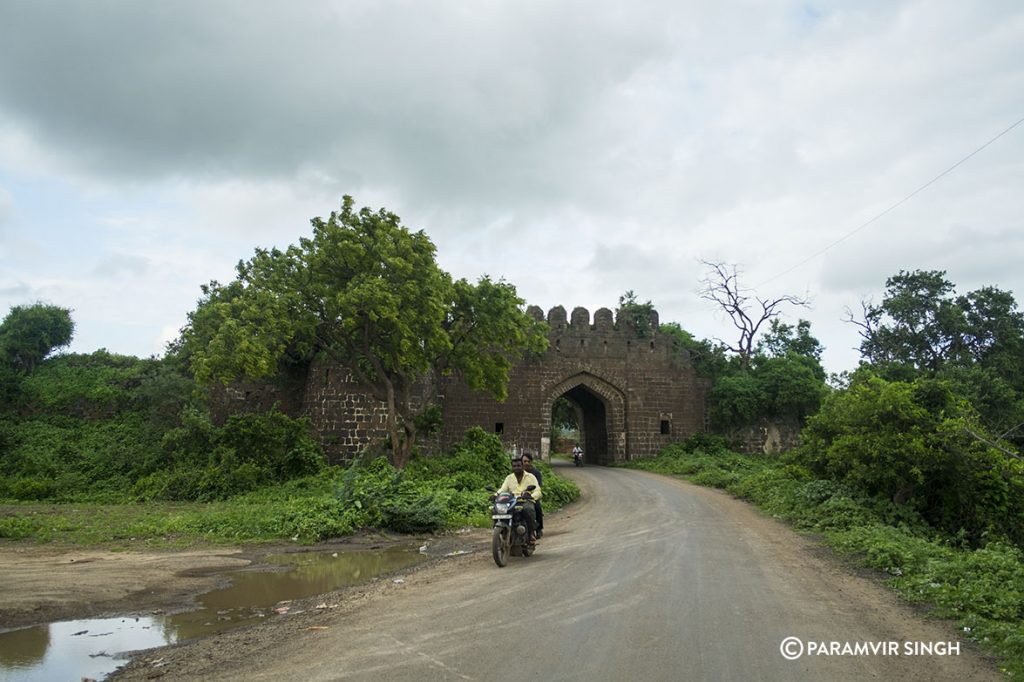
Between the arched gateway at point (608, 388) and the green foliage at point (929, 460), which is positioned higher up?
the arched gateway at point (608, 388)

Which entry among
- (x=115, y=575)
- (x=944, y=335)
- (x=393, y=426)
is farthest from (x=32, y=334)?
(x=944, y=335)

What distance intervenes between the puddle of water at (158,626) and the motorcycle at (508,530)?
4.47ft

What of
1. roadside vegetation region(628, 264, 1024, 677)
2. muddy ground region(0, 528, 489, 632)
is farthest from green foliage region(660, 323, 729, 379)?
muddy ground region(0, 528, 489, 632)

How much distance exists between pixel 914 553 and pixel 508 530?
4.69m

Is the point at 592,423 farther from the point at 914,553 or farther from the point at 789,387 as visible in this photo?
the point at 914,553

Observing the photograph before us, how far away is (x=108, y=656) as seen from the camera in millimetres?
4727

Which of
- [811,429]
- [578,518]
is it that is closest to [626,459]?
[811,429]

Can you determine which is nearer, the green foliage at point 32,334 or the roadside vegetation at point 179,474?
the roadside vegetation at point 179,474

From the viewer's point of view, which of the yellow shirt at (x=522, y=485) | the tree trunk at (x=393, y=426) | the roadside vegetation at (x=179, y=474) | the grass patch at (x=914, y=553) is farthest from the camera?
the tree trunk at (x=393, y=426)

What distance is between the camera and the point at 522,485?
836 cm

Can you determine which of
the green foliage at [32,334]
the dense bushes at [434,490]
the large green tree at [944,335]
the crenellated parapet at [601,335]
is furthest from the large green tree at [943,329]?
the green foliage at [32,334]

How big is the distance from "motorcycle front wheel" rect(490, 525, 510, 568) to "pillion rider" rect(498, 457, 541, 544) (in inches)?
15.8

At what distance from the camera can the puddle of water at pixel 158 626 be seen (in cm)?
452

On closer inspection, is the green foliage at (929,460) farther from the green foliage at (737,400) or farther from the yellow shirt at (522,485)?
the green foliage at (737,400)
